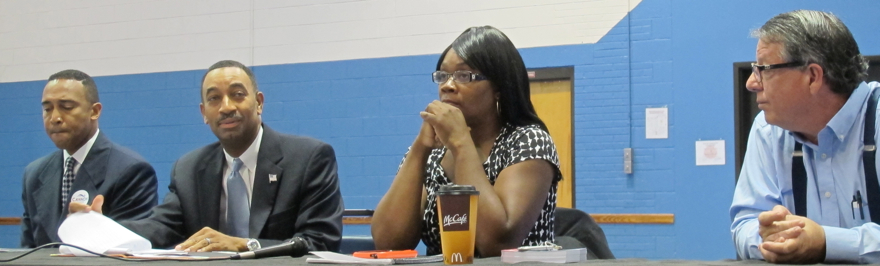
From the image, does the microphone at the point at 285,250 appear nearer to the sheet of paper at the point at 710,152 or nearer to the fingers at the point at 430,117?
the fingers at the point at 430,117

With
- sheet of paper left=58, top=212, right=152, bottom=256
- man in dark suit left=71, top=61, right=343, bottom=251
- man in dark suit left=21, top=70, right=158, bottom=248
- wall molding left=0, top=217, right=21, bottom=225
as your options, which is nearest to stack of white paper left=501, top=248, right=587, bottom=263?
sheet of paper left=58, top=212, right=152, bottom=256

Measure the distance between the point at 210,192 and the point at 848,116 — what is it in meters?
1.76

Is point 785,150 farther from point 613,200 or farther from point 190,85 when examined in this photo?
point 190,85

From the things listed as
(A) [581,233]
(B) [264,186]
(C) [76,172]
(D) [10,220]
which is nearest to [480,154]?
(A) [581,233]

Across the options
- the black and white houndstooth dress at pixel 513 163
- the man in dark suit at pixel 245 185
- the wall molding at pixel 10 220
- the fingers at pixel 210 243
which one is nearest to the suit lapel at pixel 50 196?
the man in dark suit at pixel 245 185

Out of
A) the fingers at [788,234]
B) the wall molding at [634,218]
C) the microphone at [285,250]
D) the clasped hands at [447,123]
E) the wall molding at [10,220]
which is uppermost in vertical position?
the clasped hands at [447,123]

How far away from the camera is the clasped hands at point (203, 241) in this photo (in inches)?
81.4

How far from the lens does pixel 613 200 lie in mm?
5277

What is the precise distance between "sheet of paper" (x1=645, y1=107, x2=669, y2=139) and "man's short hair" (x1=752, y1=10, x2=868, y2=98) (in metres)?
3.42

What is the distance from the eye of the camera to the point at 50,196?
9.82 ft

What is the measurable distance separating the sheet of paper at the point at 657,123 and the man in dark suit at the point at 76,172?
3178mm

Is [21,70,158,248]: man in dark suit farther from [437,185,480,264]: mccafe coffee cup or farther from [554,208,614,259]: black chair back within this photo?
[437,185,480,264]: mccafe coffee cup

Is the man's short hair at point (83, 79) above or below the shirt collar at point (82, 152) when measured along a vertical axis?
above

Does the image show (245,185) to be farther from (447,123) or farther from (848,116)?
(848,116)
